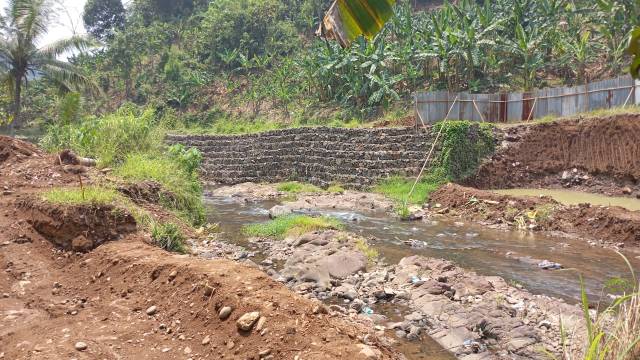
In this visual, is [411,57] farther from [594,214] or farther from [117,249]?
[117,249]

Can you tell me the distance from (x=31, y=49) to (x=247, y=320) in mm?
22015

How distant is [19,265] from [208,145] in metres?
24.0

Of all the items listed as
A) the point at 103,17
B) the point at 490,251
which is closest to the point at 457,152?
the point at 490,251

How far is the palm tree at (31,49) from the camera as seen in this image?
20.8 metres

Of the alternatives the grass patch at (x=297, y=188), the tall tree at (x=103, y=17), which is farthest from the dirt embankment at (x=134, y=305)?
the tall tree at (x=103, y=17)

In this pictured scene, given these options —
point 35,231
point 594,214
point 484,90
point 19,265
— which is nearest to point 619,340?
point 19,265

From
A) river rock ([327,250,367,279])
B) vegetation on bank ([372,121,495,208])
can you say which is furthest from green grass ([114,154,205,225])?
vegetation on bank ([372,121,495,208])

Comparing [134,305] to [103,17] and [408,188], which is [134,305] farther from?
[103,17]

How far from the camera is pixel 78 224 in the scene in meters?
6.63

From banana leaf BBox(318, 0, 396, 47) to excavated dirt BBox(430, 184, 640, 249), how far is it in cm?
965

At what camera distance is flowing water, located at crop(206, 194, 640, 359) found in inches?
333

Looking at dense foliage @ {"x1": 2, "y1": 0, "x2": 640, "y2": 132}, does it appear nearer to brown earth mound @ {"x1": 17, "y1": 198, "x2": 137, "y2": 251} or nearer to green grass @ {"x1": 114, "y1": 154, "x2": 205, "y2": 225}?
green grass @ {"x1": 114, "y1": 154, "x2": 205, "y2": 225}

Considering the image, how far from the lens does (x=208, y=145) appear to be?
97.0ft

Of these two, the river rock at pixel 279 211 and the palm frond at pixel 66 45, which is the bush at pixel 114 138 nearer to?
the river rock at pixel 279 211
